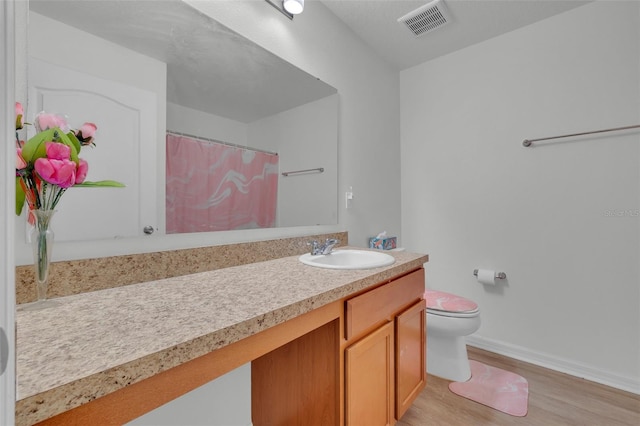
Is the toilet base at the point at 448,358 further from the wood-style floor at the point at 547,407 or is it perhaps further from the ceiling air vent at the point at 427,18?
the ceiling air vent at the point at 427,18

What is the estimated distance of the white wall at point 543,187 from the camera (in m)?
1.74

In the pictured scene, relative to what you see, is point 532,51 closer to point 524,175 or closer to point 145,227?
point 524,175

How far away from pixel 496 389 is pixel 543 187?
4.43 feet

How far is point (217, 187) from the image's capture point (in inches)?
50.8

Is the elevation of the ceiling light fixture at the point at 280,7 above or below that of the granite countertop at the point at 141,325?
above

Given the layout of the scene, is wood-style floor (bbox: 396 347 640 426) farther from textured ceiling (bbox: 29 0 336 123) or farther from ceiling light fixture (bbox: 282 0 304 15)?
ceiling light fixture (bbox: 282 0 304 15)

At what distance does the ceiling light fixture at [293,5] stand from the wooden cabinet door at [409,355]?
1618mm

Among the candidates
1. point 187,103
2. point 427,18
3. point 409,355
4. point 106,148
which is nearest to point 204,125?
point 187,103

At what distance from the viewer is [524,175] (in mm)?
2059

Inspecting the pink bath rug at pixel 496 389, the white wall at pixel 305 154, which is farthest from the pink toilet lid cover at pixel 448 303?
the white wall at pixel 305 154

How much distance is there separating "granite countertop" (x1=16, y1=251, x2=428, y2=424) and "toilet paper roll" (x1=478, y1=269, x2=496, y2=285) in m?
1.47

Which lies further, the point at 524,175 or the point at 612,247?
the point at 524,175

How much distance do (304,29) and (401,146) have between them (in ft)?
4.51

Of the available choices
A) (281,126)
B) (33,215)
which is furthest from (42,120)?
(281,126)
